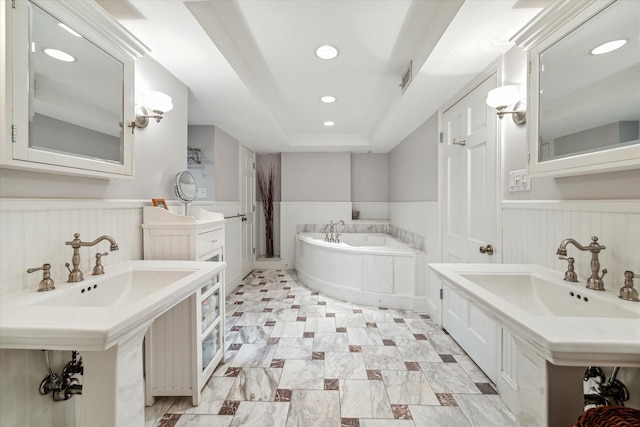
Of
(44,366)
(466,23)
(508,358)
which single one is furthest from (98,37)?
(508,358)

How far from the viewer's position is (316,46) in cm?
189

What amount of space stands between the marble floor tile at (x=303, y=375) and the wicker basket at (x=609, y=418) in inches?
52.3

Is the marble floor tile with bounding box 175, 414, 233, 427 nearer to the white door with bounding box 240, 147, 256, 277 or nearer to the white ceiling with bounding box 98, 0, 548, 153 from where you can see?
the white ceiling with bounding box 98, 0, 548, 153

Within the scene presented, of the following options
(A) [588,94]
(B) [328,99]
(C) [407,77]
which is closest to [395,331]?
(A) [588,94]

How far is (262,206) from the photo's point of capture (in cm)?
501

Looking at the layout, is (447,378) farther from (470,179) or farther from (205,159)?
(205,159)

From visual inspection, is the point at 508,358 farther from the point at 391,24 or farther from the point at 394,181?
the point at 394,181

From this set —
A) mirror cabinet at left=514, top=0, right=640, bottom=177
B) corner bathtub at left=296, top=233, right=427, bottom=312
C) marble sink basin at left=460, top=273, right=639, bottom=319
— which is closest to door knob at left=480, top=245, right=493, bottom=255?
marble sink basin at left=460, top=273, right=639, bottom=319

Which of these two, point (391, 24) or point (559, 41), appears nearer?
point (559, 41)

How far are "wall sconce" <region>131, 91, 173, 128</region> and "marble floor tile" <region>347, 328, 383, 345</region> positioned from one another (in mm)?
2229

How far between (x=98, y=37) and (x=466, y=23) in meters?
1.83

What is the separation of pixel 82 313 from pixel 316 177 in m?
4.21

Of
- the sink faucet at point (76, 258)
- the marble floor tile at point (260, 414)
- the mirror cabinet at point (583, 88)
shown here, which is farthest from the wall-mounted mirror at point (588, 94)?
the sink faucet at point (76, 258)

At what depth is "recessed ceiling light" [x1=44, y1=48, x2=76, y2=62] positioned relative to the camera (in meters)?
1.01
